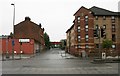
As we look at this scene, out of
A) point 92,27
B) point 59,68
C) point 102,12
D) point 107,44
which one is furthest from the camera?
point 102,12

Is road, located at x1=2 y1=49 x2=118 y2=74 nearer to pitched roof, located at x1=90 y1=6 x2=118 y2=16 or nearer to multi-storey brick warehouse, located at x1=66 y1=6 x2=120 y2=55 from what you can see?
multi-storey brick warehouse, located at x1=66 y1=6 x2=120 y2=55

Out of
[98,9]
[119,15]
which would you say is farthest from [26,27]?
[119,15]

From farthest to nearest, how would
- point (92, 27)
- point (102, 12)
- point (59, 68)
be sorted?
point (102, 12), point (92, 27), point (59, 68)

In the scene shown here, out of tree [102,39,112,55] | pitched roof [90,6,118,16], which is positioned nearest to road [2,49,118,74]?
tree [102,39,112,55]

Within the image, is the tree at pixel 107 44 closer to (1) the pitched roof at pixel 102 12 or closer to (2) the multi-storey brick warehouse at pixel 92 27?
(2) the multi-storey brick warehouse at pixel 92 27

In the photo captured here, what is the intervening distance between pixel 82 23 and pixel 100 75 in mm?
55478

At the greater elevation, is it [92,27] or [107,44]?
[92,27]

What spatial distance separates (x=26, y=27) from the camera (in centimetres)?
10225

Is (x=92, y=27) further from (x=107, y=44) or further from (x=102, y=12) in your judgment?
(x=107, y=44)

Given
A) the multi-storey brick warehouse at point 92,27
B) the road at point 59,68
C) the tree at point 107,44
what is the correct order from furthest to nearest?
the multi-storey brick warehouse at point 92,27, the tree at point 107,44, the road at point 59,68

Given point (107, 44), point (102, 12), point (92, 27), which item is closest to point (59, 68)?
point (107, 44)

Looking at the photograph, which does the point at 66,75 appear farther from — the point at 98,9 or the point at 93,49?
the point at 98,9

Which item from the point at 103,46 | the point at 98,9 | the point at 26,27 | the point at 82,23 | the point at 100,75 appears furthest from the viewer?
the point at 26,27

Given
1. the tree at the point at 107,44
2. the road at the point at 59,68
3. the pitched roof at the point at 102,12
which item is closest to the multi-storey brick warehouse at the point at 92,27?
the pitched roof at the point at 102,12
